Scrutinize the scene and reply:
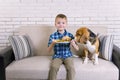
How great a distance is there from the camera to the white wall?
330cm

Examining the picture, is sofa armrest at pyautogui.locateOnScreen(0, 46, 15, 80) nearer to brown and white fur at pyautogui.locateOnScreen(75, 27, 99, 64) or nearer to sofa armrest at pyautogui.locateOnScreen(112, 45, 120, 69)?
brown and white fur at pyautogui.locateOnScreen(75, 27, 99, 64)

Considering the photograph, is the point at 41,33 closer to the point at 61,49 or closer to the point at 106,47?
the point at 61,49

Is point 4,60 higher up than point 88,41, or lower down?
lower down

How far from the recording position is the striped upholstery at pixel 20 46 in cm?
278

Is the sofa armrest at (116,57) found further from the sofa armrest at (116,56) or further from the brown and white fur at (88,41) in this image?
the brown and white fur at (88,41)

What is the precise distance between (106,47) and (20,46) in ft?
3.35

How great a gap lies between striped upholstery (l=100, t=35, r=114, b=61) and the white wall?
0.56 metres

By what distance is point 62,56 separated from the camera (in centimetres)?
273

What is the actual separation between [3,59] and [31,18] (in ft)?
3.29

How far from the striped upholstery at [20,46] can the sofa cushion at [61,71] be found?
0.21m

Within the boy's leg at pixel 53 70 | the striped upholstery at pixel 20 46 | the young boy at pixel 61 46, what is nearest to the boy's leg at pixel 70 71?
the young boy at pixel 61 46

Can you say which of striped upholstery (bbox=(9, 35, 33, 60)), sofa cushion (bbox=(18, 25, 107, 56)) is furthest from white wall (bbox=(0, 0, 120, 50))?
striped upholstery (bbox=(9, 35, 33, 60))

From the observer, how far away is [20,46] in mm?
2805

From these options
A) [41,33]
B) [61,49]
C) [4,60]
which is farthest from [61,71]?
[41,33]
